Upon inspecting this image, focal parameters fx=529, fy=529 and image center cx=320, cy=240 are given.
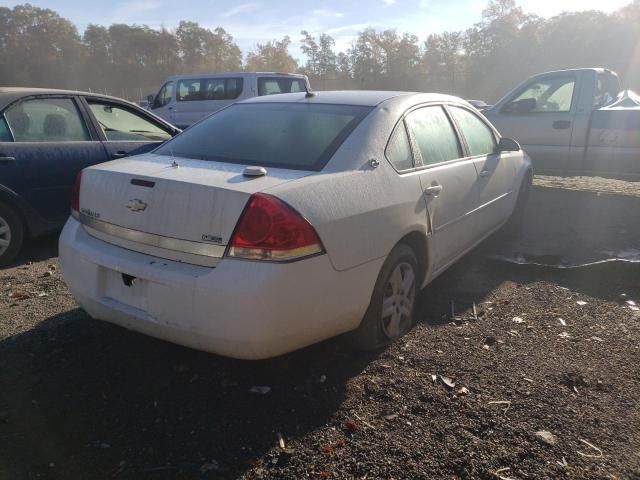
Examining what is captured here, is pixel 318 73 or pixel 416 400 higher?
pixel 318 73

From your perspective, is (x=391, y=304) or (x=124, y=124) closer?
(x=391, y=304)

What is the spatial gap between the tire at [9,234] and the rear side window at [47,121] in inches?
26.6

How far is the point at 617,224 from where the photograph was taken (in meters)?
6.40

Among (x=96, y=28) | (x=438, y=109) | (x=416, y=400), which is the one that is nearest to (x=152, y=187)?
(x=416, y=400)

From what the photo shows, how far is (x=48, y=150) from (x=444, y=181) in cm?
366

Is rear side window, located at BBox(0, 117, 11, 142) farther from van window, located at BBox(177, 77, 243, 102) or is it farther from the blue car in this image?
van window, located at BBox(177, 77, 243, 102)

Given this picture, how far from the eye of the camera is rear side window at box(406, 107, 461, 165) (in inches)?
142

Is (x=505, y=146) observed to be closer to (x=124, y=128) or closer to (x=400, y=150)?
(x=400, y=150)

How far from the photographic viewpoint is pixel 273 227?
2.42 meters

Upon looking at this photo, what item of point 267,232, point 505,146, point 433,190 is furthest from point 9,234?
point 505,146

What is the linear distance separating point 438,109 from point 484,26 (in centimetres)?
4236

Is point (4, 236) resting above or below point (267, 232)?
below

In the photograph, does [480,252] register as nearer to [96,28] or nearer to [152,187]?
[152,187]

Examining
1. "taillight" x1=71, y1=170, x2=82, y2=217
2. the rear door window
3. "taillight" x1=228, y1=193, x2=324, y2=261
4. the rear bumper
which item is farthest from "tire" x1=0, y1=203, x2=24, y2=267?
"taillight" x1=228, y1=193, x2=324, y2=261
